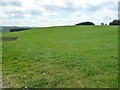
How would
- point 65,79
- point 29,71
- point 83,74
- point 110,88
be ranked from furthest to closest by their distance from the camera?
point 29,71 < point 83,74 < point 65,79 < point 110,88

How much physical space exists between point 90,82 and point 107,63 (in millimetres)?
4719

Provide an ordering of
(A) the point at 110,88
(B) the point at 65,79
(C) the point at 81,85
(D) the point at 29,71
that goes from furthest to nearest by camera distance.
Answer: (D) the point at 29,71
(B) the point at 65,79
(C) the point at 81,85
(A) the point at 110,88

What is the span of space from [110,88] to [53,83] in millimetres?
2514

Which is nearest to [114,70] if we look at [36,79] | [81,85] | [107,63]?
[107,63]

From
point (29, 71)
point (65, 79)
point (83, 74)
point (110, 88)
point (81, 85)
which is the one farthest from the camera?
point (29, 71)

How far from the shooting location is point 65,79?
1270 centimetres

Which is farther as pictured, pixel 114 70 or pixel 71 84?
pixel 114 70

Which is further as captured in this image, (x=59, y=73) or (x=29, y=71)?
(x=29, y=71)

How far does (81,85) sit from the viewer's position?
38.1ft

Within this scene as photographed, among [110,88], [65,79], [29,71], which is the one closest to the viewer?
[110,88]

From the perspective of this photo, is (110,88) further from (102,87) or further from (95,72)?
(95,72)

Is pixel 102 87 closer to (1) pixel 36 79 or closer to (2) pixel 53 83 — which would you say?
(2) pixel 53 83

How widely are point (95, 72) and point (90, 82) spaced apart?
6.46 feet

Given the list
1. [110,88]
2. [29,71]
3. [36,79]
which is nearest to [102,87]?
[110,88]
